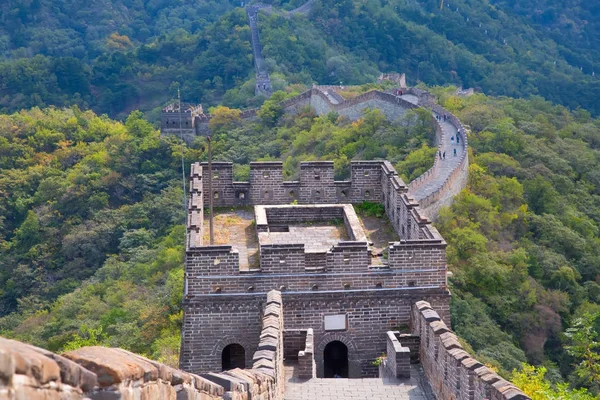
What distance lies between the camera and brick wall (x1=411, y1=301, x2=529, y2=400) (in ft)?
39.0

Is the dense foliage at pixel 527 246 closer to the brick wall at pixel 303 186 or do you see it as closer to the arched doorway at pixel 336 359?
the brick wall at pixel 303 186

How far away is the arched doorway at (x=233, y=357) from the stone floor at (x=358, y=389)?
5.36 ft

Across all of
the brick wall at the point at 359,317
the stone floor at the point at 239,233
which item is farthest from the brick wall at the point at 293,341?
the stone floor at the point at 239,233

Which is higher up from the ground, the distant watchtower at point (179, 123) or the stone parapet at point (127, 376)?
the distant watchtower at point (179, 123)

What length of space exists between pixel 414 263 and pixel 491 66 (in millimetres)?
125653

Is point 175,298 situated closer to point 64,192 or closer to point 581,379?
point 581,379

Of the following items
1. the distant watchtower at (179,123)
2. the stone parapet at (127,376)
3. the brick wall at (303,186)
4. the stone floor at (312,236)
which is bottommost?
the stone parapet at (127,376)

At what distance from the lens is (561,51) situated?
519ft

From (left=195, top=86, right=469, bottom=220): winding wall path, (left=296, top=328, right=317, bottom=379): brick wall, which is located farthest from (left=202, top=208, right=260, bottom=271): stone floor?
(left=195, top=86, right=469, bottom=220): winding wall path

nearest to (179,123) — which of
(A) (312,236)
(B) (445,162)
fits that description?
(B) (445,162)

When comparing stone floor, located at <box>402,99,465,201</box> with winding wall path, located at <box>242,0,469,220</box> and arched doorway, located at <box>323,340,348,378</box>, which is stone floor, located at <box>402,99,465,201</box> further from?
arched doorway, located at <box>323,340,348,378</box>

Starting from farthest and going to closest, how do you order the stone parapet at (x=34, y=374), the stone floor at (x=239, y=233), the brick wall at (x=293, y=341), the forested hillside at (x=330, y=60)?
1. the forested hillside at (x=330, y=60)
2. the stone floor at (x=239, y=233)
3. the brick wall at (x=293, y=341)
4. the stone parapet at (x=34, y=374)

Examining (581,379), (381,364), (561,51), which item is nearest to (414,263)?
(381,364)

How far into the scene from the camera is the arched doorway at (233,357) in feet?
58.2
